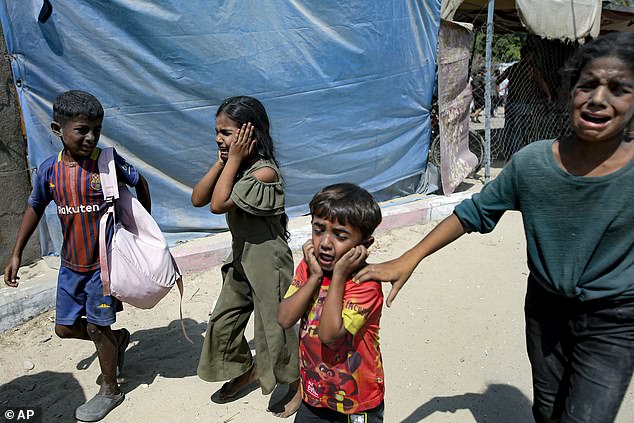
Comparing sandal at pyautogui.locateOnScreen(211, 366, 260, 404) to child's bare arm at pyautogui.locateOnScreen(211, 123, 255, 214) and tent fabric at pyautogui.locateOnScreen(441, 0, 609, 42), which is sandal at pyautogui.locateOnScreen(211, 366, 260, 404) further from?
tent fabric at pyautogui.locateOnScreen(441, 0, 609, 42)

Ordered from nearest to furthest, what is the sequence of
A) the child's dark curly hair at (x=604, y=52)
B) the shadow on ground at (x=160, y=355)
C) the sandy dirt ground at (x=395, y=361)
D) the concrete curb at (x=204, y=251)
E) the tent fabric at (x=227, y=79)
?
the child's dark curly hair at (x=604, y=52), the sandy dirt ground at (x=395, y=361), the shadow on ground at (x=160, y=355), the concrete curb at (x=204, y=251), the tent fabric at (x=227, y=79)

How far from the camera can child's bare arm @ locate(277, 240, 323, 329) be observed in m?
1.77

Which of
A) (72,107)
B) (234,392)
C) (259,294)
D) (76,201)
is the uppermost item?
(72,107)

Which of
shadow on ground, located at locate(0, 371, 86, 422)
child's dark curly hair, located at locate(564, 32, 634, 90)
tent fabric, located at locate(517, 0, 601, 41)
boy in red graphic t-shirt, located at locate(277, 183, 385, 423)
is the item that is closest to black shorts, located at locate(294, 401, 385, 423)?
boy in red graphic t-shirt, located at locate(277, 183, 385, 423)

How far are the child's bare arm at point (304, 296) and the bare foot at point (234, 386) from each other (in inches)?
50.2

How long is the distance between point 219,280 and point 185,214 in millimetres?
863

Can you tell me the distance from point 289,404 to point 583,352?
155 centimetres

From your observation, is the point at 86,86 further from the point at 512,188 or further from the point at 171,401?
the point at 512,188

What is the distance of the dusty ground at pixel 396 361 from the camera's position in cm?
290

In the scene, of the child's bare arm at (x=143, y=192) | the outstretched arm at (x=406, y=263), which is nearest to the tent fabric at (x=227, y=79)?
the child's bare arm at (x=143, y=192)

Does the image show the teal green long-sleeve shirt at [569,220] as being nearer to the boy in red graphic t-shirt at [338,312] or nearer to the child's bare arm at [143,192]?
the boy in red graphic t-shirt at [338,312]

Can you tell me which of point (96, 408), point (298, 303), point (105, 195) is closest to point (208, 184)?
point (105, 195)

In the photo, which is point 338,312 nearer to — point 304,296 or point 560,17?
point 304,296

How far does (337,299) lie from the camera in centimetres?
173
